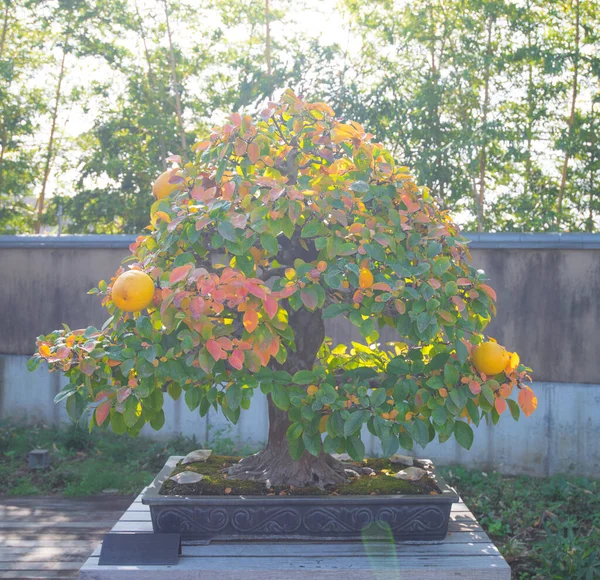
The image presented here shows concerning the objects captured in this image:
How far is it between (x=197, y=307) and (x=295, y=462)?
2.65ft

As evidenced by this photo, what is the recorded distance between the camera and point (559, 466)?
4.47 metres

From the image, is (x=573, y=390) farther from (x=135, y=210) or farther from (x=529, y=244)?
(x=135, y=210)

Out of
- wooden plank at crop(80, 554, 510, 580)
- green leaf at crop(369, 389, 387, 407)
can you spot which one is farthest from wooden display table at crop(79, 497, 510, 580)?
green leaf at crop(369, 389, 387, 407)

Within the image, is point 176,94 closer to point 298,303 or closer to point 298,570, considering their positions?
point 298,303

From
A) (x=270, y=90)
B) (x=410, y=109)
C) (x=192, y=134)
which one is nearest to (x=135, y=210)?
(x=192, y=134)

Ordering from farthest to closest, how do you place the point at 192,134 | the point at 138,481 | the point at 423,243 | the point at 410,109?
the point at 192,134, the point at 410,109, the point at 138,481, the point at 423,243

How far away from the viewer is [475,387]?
6.10 feet

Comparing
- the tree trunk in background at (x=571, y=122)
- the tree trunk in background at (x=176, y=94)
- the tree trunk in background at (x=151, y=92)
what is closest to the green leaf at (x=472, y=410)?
the tree trunk in background at (x=571, y=122)

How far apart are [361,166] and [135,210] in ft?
25.2

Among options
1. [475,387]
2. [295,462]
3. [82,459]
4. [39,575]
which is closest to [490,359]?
[475,387]

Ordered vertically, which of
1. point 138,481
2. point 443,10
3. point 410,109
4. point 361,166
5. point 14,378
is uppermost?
point 443,10

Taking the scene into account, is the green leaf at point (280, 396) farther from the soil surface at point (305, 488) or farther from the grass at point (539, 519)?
the grass at point (539, 519)

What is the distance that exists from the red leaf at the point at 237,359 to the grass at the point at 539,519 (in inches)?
75.3

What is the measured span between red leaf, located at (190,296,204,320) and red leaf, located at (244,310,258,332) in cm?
12
